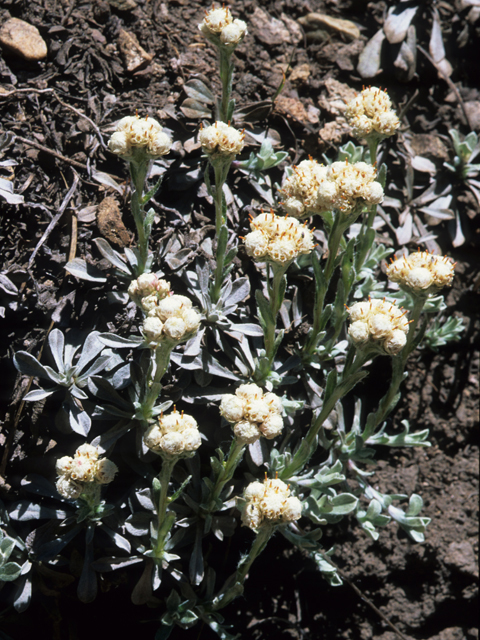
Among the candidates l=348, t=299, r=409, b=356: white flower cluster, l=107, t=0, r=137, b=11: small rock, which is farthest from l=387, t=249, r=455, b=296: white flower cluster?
l=107, t=0, r=137, b=11: small rock

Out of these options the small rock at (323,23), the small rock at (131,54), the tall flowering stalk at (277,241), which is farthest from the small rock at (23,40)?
the tall flowering stalk at (277,241)

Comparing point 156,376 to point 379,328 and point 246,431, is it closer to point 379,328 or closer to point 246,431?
point 246,431

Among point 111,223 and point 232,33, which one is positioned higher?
point 232,33

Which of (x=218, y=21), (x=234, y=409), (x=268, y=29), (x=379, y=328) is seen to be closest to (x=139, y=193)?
(x=218, y=21)

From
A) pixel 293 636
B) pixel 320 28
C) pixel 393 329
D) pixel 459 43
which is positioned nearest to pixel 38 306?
pixel 393 329

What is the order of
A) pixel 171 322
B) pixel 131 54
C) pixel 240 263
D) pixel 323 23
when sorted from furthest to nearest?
pixel 323 23 → pixel 131 54 → pixel 240 263 → pixel 171 322

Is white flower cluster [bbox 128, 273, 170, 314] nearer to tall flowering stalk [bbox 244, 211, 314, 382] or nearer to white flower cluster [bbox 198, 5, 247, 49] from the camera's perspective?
tall flowering stalk [bbox 244, 211, 314, 382]
